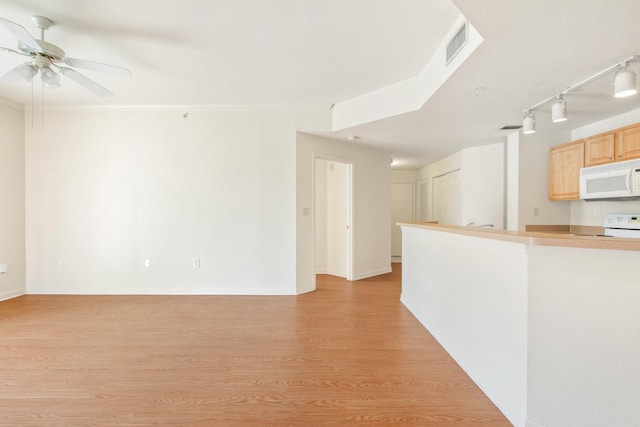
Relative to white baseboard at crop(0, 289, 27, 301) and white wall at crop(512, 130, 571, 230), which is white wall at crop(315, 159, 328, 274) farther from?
white baseboard at crop(0, 289, 27, 301)

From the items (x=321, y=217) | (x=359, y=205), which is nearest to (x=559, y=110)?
(x=359, y=205)

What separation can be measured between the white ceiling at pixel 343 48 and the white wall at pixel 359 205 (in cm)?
93

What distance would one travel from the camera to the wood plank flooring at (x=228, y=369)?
5.46 feet

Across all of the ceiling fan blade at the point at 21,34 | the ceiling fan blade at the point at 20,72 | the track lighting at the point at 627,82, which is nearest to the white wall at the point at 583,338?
the track lighting at the point at 627,82

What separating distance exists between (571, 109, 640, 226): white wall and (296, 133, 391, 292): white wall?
2721mm

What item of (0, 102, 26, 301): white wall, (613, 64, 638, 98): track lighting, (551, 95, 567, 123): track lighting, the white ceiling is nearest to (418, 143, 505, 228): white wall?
the white ceiling

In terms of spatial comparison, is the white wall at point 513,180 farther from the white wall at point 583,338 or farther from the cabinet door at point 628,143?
the white wall at point 583,338

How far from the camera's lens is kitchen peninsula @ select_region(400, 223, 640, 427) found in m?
1.31

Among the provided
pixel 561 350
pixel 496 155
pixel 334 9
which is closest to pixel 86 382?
pixel 561 350

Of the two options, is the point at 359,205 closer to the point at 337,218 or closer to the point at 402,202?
the point at 337,218

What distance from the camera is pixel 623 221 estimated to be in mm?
3070

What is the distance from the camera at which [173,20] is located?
218 cm

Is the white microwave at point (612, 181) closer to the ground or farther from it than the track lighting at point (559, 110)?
closer to the ground

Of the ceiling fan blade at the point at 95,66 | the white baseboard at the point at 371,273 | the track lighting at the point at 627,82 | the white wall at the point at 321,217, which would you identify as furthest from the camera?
the white wall at the point at 321,217
